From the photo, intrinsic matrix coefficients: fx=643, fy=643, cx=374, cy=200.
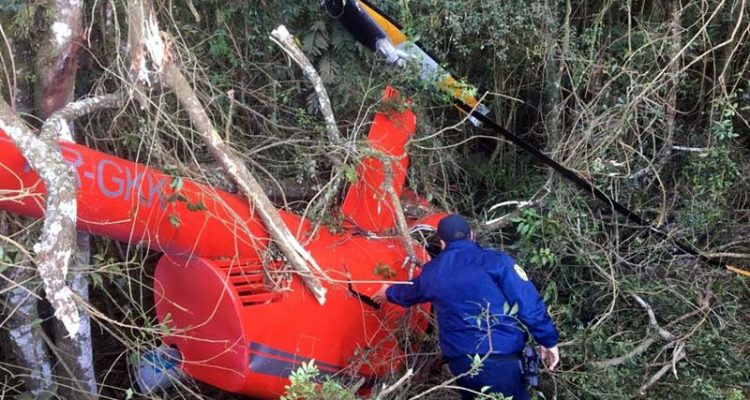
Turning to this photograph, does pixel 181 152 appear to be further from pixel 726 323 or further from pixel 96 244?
pixel 726 323

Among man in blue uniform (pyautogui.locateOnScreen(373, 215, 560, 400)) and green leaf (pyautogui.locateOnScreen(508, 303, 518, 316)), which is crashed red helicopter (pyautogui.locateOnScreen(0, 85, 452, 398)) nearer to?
man in blue uniform (pyautogui.locateOnScreen(373, 215, 560, 400))

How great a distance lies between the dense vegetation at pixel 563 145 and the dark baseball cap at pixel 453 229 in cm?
67

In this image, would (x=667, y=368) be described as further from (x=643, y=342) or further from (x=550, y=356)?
(x=550, y=356)

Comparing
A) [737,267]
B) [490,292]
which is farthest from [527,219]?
[737,267]

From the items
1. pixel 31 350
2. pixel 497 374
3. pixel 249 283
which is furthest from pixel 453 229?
pixel 31 350

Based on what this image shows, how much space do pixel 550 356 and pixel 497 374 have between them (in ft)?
1.16

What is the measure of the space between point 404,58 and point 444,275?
159 centimetres

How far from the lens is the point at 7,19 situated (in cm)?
331

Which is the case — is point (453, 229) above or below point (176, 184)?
below

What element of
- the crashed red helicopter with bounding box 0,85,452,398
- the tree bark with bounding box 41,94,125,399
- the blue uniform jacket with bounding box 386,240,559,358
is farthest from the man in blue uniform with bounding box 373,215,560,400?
the tree bark with bounding box 41,94,125,399

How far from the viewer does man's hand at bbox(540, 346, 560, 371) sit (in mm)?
3455

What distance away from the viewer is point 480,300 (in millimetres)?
3324

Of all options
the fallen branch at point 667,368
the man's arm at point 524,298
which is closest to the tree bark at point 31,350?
the man's arm at point 524,298

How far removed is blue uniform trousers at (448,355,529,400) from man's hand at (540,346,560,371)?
0.60ft
